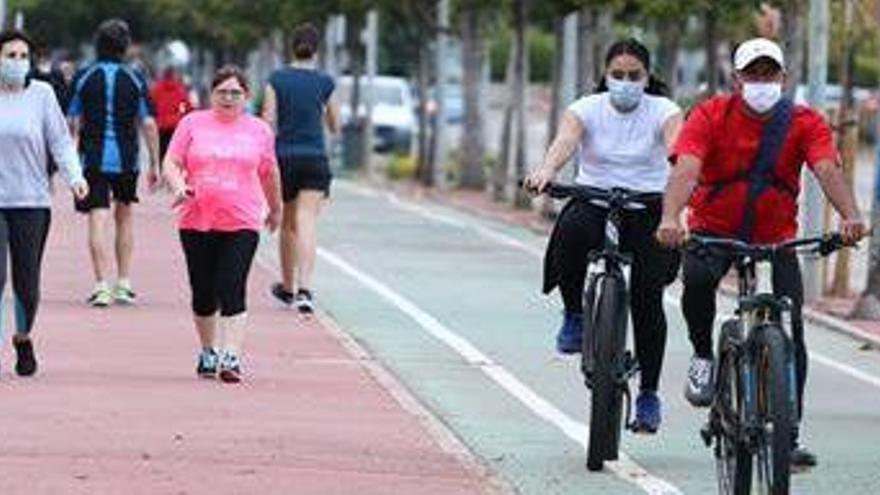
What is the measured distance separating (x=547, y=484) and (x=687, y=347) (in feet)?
22.2

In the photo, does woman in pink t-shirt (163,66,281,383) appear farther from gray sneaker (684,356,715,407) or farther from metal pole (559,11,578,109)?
metal pole (559,11,578,109)

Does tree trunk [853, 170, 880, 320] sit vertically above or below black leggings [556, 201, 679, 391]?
Result: below

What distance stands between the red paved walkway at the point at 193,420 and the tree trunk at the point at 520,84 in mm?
19495

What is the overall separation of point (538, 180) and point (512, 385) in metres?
3.76

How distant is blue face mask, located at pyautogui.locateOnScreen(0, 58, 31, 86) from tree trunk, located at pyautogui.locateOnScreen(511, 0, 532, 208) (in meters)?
23.4

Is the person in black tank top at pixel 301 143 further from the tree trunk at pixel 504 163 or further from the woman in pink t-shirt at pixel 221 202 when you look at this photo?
the tree trunk at pixel 504 163

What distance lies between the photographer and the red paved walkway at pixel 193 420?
1082 cm

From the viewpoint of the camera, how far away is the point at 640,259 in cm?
1195

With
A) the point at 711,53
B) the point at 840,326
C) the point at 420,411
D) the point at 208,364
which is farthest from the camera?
the point at 711,53

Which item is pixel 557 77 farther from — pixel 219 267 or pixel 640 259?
pixel 640 259

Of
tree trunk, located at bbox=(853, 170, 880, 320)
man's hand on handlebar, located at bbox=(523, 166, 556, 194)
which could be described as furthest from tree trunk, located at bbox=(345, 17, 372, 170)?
man's hand on handlebar, located at bbox=(523, 166, 556, 194)

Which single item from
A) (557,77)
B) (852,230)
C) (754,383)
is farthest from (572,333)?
(557,77)

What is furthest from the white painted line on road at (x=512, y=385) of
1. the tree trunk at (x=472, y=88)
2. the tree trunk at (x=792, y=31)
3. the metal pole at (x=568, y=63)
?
the tree trunk at (x=472, y=88)

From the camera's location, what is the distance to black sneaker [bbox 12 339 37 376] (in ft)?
46.7
